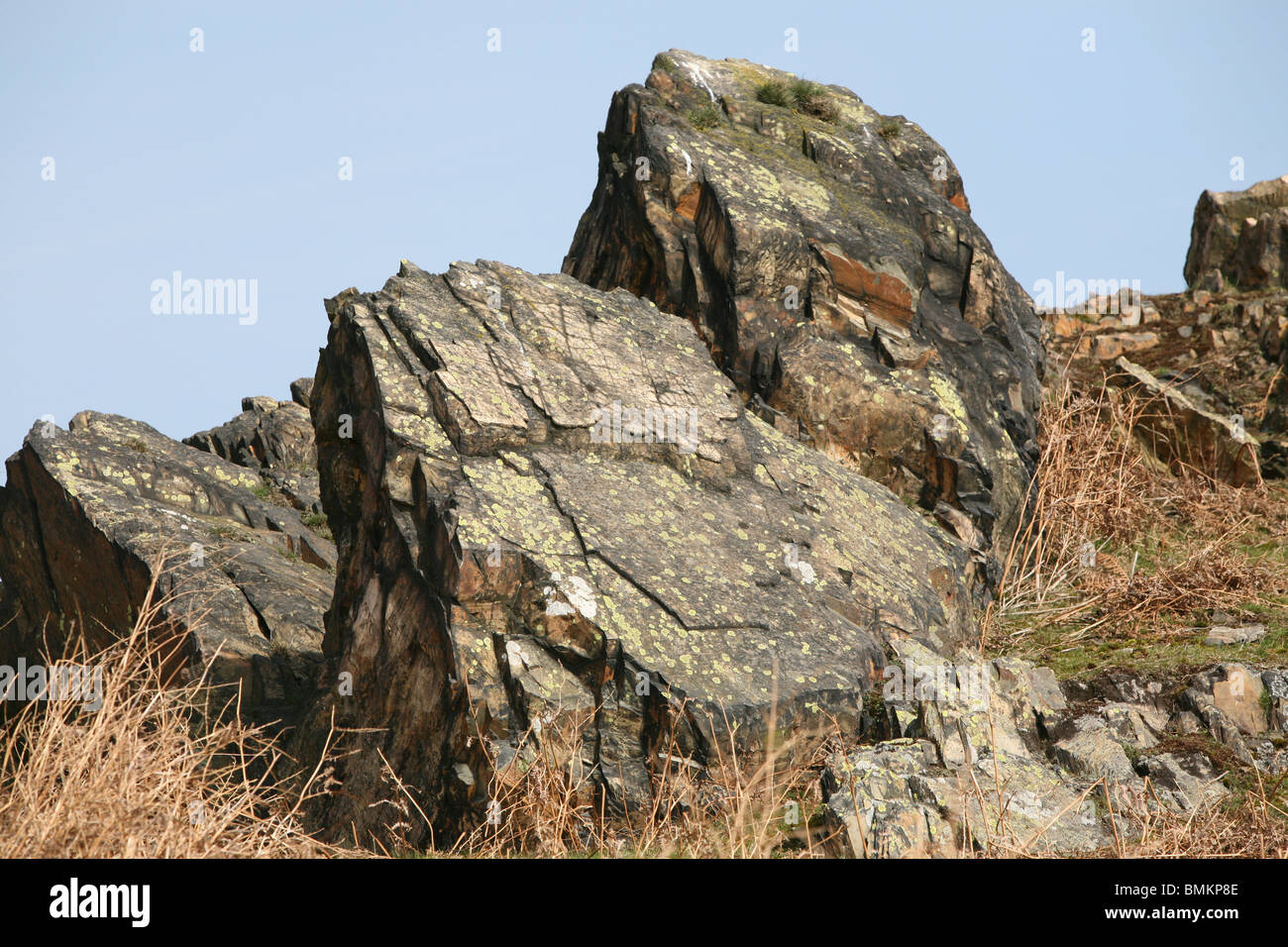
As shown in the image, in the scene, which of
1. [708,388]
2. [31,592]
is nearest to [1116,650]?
[708,388]

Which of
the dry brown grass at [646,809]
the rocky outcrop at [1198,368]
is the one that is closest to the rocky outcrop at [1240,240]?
the rocky outcrop at [1198,368]

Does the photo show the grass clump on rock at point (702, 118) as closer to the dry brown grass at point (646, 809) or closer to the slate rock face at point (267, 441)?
the dry brown grass at point (646, 809)

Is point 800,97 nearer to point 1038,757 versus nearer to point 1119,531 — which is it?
point 1119,531

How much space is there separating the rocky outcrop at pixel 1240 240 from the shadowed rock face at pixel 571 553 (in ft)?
45.5

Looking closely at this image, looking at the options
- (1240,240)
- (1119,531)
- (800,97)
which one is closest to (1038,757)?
(1119,531)

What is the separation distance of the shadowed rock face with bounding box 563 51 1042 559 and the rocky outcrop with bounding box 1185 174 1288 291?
30.2ft

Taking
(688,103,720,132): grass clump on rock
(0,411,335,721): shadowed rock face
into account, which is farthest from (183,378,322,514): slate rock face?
(688,103,720,132): grass clump on rock

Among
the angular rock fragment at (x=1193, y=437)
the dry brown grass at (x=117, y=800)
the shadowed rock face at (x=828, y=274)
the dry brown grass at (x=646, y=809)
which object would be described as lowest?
the dry brown grass at (x=646, y=809)

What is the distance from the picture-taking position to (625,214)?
15.1 meters

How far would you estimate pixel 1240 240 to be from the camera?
78.5 feet

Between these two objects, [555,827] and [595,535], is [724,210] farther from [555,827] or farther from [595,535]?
[555,827]

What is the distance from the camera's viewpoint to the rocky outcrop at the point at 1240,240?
74.3 feet

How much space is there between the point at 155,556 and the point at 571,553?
6.13 metres
